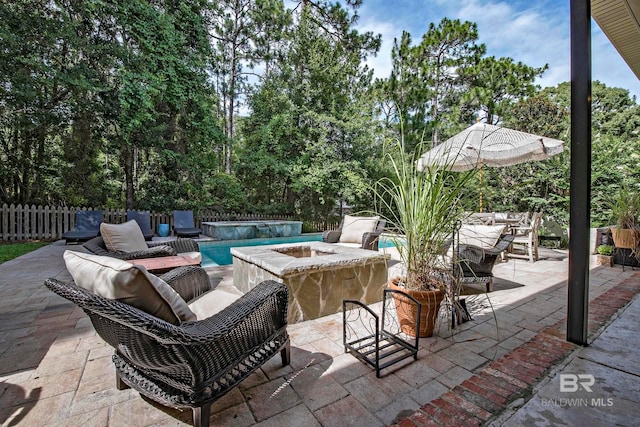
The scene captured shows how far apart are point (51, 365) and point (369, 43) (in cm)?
1390

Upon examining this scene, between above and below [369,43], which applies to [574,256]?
below

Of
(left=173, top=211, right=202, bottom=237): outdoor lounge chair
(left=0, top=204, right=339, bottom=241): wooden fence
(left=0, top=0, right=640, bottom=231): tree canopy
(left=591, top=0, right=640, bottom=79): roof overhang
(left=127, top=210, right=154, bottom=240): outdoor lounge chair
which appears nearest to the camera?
(left=591, top=0, right=640, bottom=79): roof overhang

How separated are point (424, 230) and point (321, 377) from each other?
1221mm

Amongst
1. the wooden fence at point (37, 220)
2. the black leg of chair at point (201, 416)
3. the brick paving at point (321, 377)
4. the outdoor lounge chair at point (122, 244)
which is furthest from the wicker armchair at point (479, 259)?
the wooden fence at point (37, 220)

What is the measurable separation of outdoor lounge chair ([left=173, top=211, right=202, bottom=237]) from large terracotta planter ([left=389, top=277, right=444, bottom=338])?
7677 millimetres

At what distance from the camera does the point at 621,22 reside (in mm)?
3354

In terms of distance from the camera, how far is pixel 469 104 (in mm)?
12453

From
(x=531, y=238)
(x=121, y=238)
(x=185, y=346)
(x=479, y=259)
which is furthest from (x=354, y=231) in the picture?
(x=185, y=346)

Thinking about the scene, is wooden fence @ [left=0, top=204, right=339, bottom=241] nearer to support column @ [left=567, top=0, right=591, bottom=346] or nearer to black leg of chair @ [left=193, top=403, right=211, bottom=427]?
black leg of chair @ [left=193, top=403, right=211, bottom=427]

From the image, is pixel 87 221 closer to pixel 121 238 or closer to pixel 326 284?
pixel 121 238

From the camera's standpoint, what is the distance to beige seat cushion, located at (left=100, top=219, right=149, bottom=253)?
3.54 metres

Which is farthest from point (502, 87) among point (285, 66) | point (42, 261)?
point (42, 261)

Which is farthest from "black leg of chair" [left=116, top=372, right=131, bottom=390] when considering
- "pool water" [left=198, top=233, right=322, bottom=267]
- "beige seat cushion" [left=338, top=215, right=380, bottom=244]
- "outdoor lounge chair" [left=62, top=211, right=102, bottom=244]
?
"outdoor lounge chair" [left=62, top=211, right=102, bottom=244]

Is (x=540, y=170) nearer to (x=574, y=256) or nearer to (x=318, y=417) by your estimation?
(x=574, y=256)
